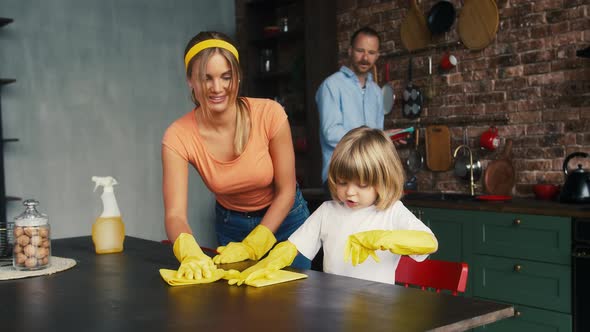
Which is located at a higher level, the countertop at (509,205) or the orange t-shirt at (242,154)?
the orange t-shirt at (242,154)

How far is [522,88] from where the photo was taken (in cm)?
352

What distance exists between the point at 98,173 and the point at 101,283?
134 inches

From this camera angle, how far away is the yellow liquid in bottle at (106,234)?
1932 millimetres

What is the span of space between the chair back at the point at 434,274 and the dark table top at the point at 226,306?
0.91ft

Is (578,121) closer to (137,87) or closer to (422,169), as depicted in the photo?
(422,169)

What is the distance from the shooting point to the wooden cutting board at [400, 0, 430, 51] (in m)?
4.00

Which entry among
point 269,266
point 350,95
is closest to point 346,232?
point 269,266

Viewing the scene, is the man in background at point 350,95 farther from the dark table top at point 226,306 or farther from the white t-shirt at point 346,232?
the dark table top at point 226,306

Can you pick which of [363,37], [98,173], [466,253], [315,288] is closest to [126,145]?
[98,173]

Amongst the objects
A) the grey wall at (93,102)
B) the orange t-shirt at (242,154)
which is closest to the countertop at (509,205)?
the orange t-shirt at (242,154)

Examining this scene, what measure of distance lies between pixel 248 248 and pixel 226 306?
0.54 m

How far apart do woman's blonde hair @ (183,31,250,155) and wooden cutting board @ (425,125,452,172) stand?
7.20 feet

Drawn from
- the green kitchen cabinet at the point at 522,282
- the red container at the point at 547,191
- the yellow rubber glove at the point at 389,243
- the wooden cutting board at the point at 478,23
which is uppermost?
the wooden cutting board at the point at 478,23

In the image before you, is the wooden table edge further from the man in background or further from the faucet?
the faucet
